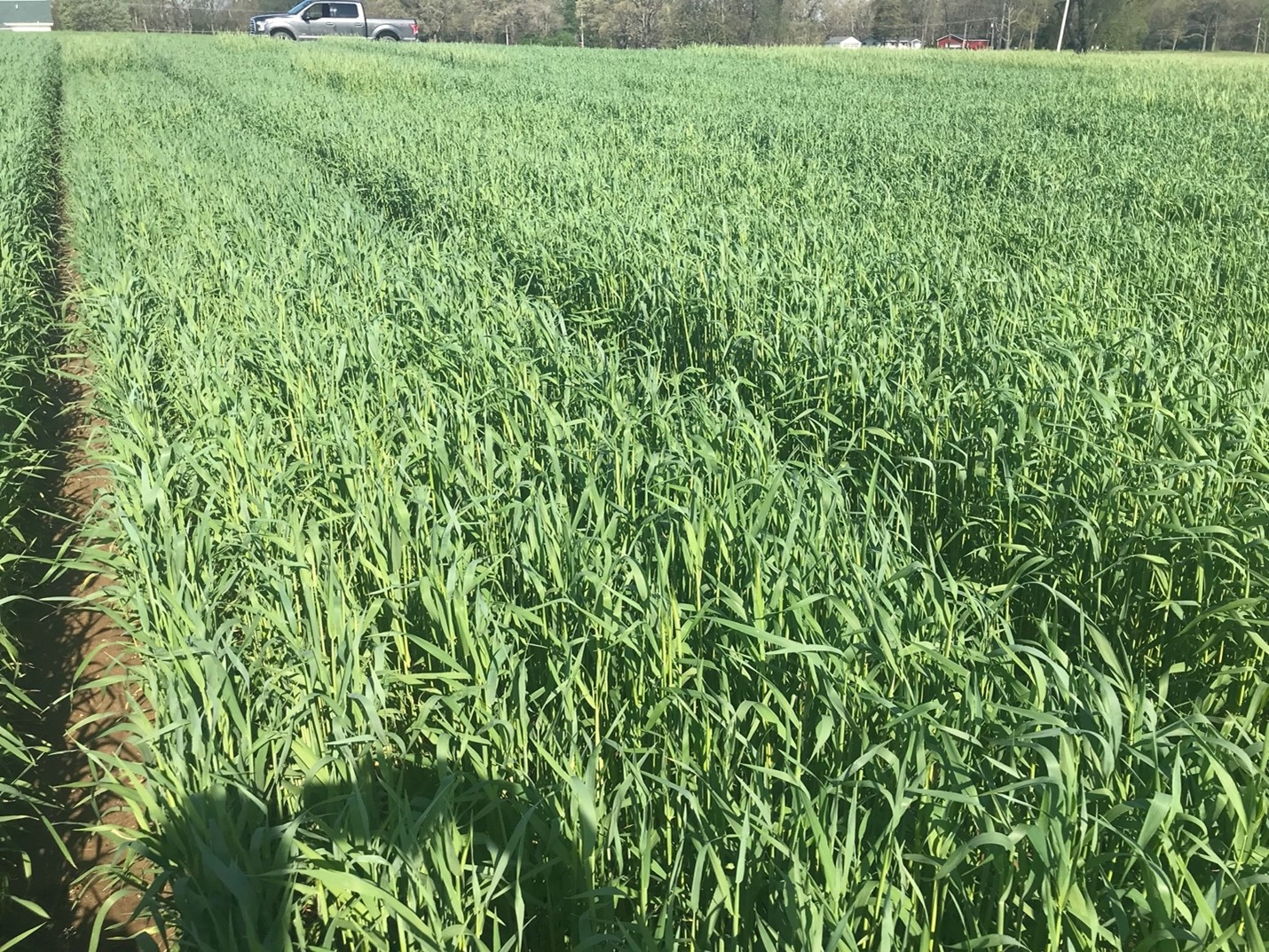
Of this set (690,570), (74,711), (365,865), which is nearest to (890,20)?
(690,570)

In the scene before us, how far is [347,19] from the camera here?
3991cm

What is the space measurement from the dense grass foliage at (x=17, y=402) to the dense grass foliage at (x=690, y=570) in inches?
17.9

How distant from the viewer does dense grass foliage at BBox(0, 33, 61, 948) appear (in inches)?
109

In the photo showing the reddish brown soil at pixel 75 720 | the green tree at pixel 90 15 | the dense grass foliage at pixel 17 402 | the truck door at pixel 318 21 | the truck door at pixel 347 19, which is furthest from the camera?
the green tree at pixel 90 15

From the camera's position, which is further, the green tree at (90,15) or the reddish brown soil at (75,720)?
the green tree at (90,15)

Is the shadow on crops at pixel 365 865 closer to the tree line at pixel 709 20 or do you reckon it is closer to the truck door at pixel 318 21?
the truck door at pixel 318 21

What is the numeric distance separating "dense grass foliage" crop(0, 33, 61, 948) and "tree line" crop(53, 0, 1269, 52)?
56839 millimetres

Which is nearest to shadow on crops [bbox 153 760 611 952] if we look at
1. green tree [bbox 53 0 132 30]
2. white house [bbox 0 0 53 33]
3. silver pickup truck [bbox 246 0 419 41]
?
silver pickup truck [bbox 246 0 419 41]

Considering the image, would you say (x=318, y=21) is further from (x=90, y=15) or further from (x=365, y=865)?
(x=365, y=865)

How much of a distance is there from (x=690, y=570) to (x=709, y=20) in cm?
6812

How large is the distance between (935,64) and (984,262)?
24.3 m

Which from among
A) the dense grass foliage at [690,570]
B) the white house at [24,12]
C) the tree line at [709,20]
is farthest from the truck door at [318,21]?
the dense grass foliage at [690,570]

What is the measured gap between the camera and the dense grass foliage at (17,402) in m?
2.77

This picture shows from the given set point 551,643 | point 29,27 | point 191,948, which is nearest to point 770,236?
point 551,643
